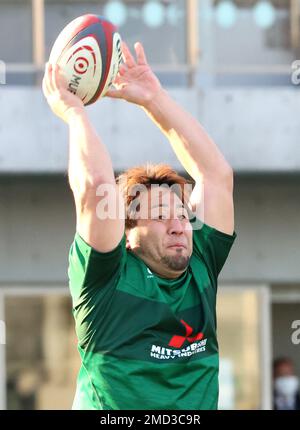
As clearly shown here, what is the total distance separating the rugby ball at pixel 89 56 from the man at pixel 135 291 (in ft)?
0.63

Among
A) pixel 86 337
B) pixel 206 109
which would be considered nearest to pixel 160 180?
pixel 86 337

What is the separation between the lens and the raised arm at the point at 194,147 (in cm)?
511

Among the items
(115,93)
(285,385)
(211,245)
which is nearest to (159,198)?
(211,245)

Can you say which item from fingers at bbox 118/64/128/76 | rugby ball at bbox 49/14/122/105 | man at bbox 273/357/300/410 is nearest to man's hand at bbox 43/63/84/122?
rugby ball at bbox 49/14/122/105

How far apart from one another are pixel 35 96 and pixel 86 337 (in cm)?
718

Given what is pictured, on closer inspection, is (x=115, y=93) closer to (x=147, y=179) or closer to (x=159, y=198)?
(x=147, y=179)

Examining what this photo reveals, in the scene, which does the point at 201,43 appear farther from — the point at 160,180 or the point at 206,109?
the point at 160,180

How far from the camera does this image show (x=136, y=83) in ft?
17.0

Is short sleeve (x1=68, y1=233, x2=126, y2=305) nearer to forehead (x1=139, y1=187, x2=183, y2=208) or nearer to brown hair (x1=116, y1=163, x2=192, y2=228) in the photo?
forehead (x1=139, y1=187, x2=183, y2=208)

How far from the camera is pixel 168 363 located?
468 cm

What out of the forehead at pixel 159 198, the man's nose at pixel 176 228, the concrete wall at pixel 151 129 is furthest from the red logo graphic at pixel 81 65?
the concrete wall at pixel 151 129

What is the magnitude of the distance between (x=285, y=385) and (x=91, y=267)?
7.89 m

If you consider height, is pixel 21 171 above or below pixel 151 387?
above

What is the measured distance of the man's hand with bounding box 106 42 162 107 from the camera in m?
5.14
